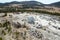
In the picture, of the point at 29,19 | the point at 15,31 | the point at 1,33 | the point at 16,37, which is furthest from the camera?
the point at 29,19

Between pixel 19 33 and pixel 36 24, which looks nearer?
pixel 19 33

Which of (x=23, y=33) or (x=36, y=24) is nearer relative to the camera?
(x=23, y=33)

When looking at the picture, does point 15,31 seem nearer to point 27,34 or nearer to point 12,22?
point 27,34

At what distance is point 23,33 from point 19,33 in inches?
16.4

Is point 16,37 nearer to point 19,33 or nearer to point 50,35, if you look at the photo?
point 19,33

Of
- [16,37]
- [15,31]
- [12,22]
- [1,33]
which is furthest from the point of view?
[12,22]

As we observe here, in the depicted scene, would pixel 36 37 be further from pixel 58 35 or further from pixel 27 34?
pixel 58 35

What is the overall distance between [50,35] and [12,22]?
6.07m

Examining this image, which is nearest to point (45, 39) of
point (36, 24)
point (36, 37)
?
point (36, 37)

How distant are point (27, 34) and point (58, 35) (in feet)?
11.5

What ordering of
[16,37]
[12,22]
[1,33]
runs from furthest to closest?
[12,22], [1,33], [16,37]

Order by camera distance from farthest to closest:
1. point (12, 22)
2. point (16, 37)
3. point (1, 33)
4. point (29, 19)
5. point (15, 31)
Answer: point (29, 19) < point (12, 22) < point (15, 31) < point (1, 33) < point (16, 37)

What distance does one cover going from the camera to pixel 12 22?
74.4 ft

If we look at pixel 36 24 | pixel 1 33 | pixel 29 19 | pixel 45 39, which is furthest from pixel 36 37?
pixel 29 19
